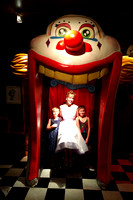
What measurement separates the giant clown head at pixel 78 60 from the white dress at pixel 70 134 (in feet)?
0.80

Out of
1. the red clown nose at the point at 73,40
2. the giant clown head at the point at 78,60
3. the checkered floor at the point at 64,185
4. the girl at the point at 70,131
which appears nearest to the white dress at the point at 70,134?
the girl at the point at 70,131

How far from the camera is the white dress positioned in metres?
1.57

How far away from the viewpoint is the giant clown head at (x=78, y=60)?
128 cm

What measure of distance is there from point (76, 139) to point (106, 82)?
74cm

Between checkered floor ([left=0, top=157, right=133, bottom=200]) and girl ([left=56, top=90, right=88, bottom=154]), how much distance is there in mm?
399

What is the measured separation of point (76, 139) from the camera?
160 cm

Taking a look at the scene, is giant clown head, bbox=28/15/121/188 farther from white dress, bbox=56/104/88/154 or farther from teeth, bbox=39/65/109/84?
white dress, bbox=56/104/88/154

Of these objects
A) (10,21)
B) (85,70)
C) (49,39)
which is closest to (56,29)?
(49,39)

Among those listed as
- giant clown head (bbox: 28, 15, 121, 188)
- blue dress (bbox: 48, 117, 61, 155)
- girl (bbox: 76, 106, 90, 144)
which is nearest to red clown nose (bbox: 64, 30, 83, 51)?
giant clown head (bbox: 28, 15, 121, 188)

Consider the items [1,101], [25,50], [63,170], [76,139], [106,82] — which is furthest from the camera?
[1,101]

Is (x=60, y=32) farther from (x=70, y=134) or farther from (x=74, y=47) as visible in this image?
(x=70, y=134)

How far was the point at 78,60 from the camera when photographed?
1292 millimetres

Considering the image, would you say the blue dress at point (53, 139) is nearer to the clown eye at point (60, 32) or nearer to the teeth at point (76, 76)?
the teeth at point (76, 76)

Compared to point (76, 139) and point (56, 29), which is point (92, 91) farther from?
point (56, 29)
